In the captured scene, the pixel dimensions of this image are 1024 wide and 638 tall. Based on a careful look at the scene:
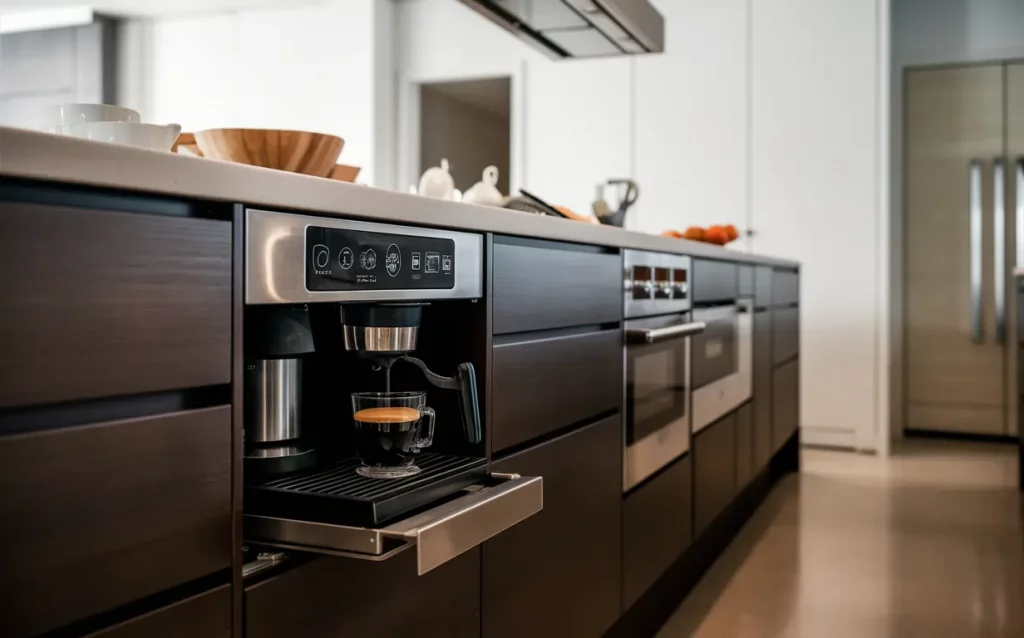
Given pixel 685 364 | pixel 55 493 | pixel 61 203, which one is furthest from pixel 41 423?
pixel 685 364

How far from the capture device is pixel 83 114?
1.11 m

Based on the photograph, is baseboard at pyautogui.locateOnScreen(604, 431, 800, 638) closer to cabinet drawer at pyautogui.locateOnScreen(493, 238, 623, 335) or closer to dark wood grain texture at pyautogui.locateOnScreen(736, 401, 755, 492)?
dark wood grain texture at pyautogui.locateOnScreen(736, 401, 755, 492)

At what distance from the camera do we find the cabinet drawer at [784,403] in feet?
12.3

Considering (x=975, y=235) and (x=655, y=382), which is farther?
(x=975, y=235)

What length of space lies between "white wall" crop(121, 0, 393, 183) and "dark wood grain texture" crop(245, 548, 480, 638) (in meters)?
4.17

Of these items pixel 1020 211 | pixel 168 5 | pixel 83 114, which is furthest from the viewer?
pixel 168 5

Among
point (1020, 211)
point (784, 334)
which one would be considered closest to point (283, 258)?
point (784, 334)

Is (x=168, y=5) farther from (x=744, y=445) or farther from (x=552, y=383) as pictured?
(x=552, y=383)

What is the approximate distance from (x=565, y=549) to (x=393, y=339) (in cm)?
69

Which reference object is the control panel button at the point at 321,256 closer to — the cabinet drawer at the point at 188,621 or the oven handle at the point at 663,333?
the cabinet drawer at the point at 188,621

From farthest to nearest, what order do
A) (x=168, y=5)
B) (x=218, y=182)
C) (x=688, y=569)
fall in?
(x=168, y=5), (x=688, y=569), (x=218, y=182)

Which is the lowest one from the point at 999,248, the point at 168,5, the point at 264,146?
the point at 264,146

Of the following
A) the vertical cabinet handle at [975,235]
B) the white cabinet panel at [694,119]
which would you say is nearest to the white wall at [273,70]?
the white cabinet panel at [694,119]

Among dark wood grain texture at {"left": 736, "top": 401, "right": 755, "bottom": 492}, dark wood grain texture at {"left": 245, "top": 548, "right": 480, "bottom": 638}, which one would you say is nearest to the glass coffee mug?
dark wood grain texture at {"left": 245, "top": 548, "right": 480, "bottom": 638}
